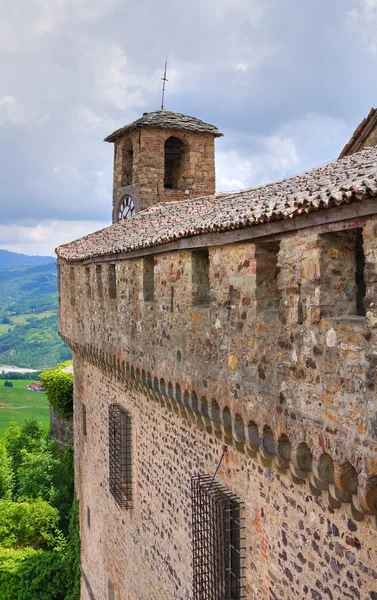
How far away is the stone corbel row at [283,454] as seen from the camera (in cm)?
477

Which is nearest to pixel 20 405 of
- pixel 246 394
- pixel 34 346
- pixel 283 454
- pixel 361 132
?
pixel 34 346

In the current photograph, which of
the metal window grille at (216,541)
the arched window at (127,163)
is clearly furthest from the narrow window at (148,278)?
the arched window at (127,163)

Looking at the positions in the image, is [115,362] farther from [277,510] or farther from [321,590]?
[321,590]

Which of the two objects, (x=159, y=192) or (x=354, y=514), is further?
(x=159, y=192)

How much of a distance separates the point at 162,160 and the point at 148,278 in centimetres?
862

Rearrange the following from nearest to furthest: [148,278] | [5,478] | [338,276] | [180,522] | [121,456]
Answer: [338,276]
[180,522]
[148,278]
[121,456]
[5,478]

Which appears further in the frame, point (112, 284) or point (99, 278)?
point (99, 278)

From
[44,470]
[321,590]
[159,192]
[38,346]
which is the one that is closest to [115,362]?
[321,590]

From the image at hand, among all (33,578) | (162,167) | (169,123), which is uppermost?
(169,123)

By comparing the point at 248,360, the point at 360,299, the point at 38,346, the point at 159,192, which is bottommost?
the point at 38,346

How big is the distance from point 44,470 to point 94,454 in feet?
28.3

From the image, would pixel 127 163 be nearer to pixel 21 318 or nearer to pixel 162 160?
pixel 162 160

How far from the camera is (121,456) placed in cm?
1113

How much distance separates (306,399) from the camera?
17.1 ft
